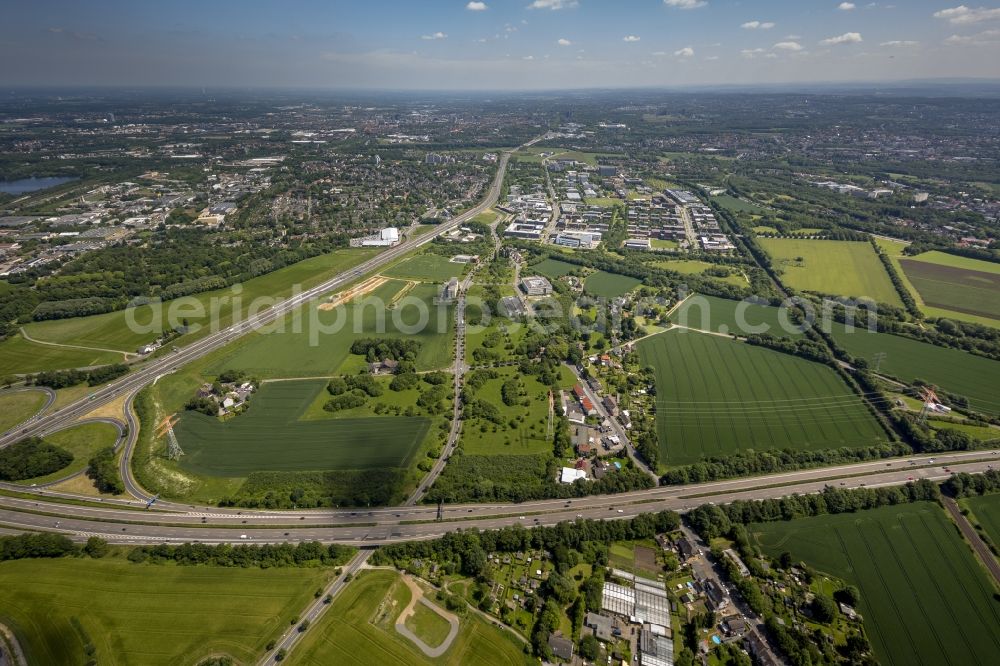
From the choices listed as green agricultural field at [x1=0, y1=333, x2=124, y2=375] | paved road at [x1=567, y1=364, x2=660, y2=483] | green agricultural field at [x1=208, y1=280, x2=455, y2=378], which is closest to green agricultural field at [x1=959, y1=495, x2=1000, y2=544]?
paved road at [x1=567, y1=364, x2=660, y2=483]

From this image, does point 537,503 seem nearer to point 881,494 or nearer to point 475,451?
point 475,451

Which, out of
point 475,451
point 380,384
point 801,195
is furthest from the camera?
point 801,195

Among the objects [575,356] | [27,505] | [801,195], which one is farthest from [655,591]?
[801,195]

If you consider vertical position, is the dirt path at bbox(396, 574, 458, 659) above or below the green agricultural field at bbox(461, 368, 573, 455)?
below

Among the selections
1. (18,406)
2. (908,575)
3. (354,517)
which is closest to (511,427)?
(354,517)

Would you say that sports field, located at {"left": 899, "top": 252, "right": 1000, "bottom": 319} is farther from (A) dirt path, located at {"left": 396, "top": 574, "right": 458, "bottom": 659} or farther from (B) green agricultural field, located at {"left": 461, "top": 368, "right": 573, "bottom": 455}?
(A) dirt path, located at {"left": 396, "top": 574, "right": 458, "bottom": 659}
